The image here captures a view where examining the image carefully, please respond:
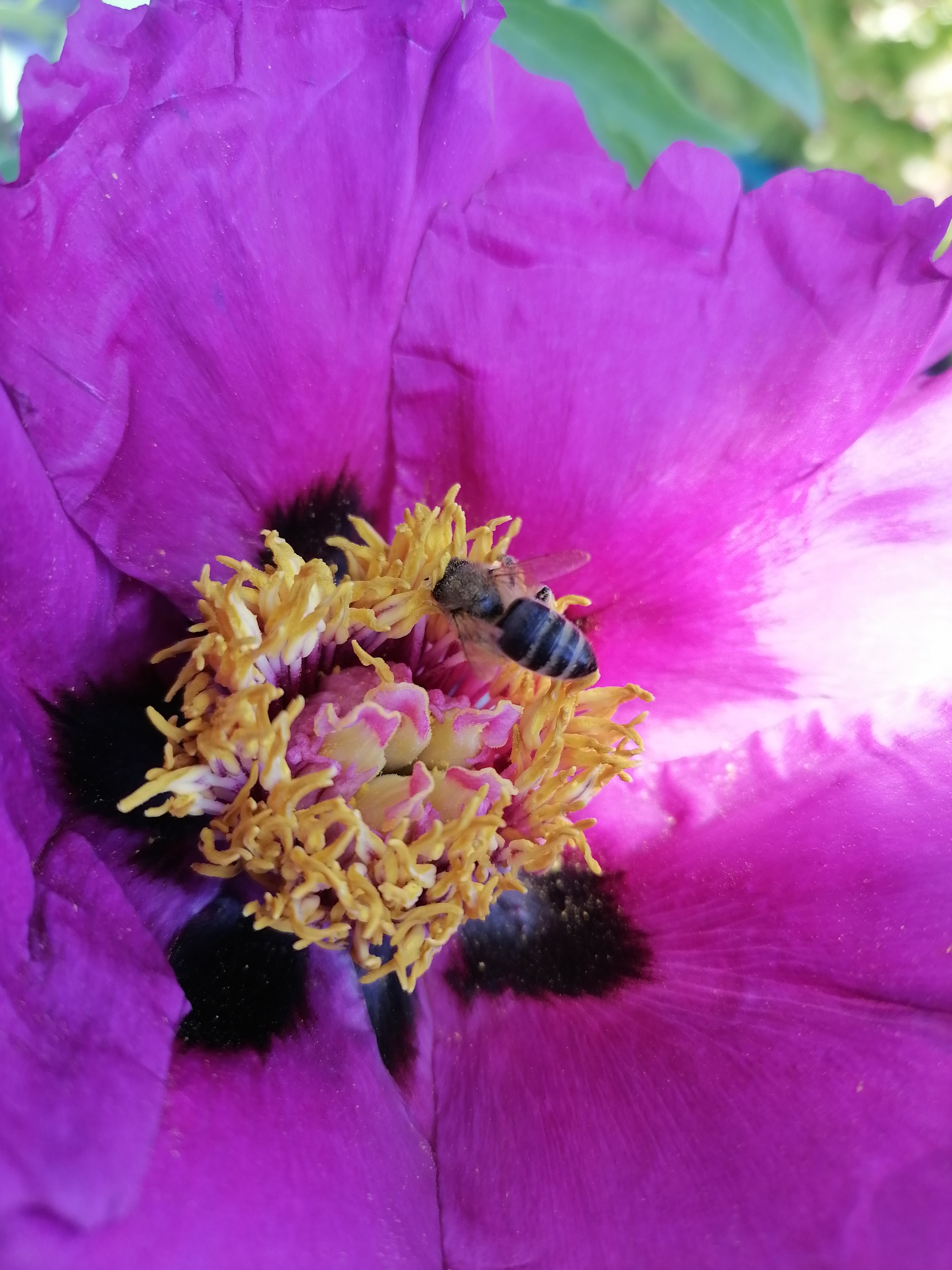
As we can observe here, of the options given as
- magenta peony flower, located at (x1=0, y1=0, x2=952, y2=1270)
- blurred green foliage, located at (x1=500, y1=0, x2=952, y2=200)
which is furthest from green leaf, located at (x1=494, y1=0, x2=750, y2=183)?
blurred green foliage, located at (x1=500, y1=0, x2=952, y2=200)

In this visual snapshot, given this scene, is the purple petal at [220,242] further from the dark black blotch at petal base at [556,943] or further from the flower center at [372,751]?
the dark black blotch at petal base at [556,943]

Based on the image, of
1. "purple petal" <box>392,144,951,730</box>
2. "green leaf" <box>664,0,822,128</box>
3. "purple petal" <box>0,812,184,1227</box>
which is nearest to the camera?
"purple petal" <box>0,812,184,1227</box>

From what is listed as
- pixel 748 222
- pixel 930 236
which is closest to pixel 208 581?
pixel 748 222

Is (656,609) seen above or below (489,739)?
above

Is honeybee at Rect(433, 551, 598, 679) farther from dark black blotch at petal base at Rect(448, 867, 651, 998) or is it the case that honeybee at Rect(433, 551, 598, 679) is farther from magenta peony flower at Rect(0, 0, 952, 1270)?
dark black blotch at petal base at Rect(448, 867, 651, 998)

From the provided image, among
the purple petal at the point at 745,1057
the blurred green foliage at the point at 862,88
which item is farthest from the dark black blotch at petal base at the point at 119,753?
the blurred green foliage at the point at 862,88

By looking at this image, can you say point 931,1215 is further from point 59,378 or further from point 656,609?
point 59,378
